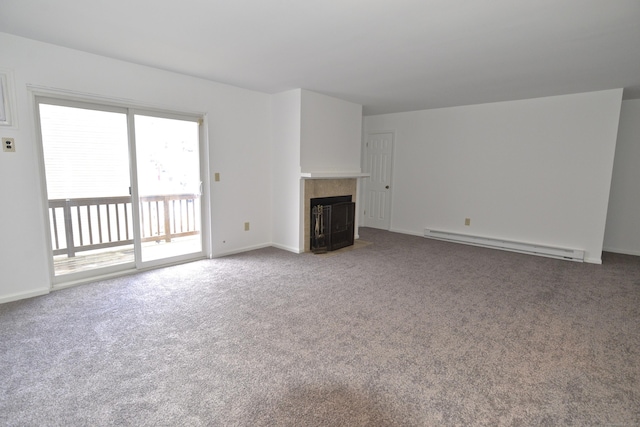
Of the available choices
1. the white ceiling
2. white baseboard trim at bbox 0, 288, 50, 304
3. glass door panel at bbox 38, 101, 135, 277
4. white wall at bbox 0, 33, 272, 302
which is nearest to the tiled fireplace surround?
white wall at bbox 0, 33, 272, 302

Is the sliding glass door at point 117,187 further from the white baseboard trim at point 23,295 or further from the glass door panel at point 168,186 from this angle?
the white baseboard trim at point 23,295

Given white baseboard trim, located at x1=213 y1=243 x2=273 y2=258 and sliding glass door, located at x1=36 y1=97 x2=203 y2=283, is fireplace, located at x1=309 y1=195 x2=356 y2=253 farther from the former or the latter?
sliding glass door, located at x1=36 y1=97 x2=203 y2=283

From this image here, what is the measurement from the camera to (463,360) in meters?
2.12

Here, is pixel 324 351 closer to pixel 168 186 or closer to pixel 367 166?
pixel 168 186

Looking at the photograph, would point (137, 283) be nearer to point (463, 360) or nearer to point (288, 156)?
point (288, 156)

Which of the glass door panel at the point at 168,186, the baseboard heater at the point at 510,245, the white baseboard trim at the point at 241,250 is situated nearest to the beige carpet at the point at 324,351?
the glass door panel at the point at 168,186

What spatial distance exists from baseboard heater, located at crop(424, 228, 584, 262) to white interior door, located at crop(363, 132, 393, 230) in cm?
100

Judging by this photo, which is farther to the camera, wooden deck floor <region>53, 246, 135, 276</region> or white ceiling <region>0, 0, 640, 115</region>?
wooden deck floor <region>53, 246, 135, 276</region>

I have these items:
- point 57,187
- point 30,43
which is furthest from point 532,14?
point 57,187

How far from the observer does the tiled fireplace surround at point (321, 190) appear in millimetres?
4758

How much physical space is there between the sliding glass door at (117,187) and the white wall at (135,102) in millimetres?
149

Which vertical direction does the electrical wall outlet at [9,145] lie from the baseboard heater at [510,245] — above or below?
above

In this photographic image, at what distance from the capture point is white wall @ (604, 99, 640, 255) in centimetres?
470

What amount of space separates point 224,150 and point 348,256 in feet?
7.51
